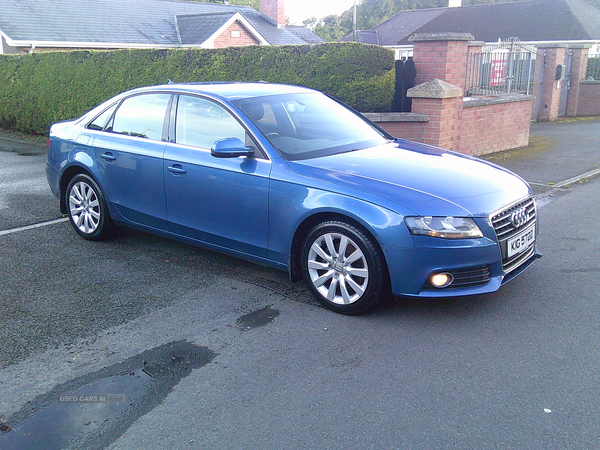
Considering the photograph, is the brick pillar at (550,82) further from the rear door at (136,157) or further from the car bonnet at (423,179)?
the rear door at (136,157)

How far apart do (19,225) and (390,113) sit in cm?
591

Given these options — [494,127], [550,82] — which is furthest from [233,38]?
[494,127]

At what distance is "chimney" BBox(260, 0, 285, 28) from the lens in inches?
1547

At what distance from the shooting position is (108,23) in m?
28.5

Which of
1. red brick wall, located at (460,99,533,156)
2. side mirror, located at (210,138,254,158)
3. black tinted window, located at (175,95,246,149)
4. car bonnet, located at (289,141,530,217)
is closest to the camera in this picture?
car bonnet, located at (289,141,530,217)

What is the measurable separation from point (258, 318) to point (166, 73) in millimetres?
9757

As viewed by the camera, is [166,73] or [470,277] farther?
[166,73]

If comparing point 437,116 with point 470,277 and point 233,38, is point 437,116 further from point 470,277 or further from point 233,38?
point 233,38

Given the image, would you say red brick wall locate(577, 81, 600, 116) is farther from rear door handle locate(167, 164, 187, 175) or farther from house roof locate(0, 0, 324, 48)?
rear door handle locate(167, 164, 187, 175)

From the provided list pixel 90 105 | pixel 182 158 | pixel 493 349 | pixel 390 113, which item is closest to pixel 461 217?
pixel 493 349

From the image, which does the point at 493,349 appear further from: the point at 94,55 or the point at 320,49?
the point at 94,55

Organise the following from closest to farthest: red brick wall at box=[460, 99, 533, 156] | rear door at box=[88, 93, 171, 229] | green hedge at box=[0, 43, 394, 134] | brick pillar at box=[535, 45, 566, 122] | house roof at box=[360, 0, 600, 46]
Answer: rear door at box=[88, 93, 171, 229] → green hedge at box=[0, 43, 394, 134] → red brick wall at box=[460, 99, 533, 156] → brick pillar at box=[535, 45, 566, 122] → house roof at box=[360, 0, 600, 46]

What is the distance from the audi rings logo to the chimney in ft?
121

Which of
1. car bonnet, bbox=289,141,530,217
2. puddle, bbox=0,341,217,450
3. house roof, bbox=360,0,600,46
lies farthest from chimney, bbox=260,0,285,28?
puddle, bbox=0,341,217,450
